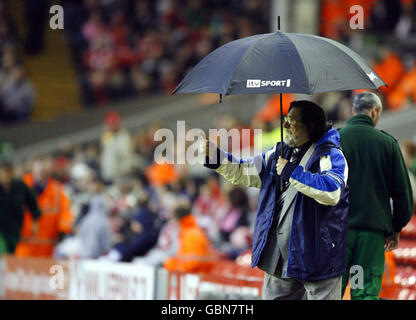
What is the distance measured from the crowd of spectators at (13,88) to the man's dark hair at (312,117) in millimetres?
16428

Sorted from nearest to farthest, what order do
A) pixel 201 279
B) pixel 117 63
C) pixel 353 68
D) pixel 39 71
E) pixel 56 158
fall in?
pixel 353 68, pixel 201 279, pixel 56 158, pixel 117 63, pixel 39 71

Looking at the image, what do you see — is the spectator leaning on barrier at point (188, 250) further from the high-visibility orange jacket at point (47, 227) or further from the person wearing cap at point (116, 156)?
the person wearing cap at point (116, 156)

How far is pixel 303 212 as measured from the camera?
5492mm

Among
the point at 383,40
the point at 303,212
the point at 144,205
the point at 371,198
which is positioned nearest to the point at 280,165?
the point at 303,212

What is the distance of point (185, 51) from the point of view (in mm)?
20516

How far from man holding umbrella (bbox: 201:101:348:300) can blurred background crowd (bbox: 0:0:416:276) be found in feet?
13.7

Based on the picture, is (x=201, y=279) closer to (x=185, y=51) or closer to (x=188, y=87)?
(x=188, y=87)

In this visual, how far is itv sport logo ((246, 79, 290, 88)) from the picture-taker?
17.6 ft

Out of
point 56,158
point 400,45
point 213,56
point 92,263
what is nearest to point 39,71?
point 56,158

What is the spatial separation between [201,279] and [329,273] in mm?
3500

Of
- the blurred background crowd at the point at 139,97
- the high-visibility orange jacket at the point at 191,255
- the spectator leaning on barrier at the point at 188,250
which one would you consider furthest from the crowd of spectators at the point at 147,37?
the high-visibility orange jacket at the point at 191,255

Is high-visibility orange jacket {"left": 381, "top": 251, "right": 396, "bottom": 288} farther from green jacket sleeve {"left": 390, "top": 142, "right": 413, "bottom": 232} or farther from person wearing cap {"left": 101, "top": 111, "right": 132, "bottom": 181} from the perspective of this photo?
person wearing cap {"left": 101, "top": 111, "right": 132, "bottom": 181}

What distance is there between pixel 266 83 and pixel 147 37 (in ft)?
54.7

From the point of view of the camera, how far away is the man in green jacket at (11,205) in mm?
11352
